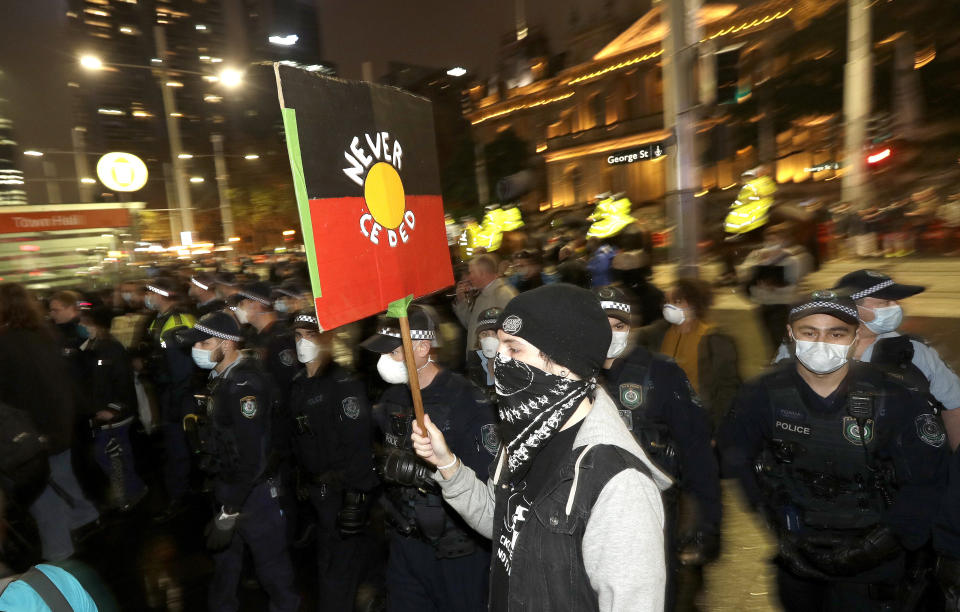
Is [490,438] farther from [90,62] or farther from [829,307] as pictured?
[90,62]

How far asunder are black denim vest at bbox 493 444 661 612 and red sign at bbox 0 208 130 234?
1766 cm

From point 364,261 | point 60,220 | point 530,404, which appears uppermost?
point 60,220

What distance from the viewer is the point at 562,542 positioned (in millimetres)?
1788

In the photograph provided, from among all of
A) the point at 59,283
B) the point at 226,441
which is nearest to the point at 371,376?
the point at 226,441

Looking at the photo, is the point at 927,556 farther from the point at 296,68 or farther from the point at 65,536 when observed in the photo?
the point at 65,536

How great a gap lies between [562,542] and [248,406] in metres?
2.70

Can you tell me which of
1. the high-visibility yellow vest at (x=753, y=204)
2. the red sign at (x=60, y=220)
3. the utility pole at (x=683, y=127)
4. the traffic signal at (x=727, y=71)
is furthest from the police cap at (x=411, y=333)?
the red sign at (x=60, y=220)

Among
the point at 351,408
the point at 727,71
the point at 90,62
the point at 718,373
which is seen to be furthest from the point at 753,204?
the point at 90,62

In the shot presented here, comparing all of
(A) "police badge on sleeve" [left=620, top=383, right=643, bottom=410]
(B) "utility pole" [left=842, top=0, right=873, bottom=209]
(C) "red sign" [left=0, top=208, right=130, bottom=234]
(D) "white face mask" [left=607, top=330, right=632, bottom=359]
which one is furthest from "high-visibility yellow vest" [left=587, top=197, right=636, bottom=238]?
(C) "red sign" [left=0, top=208, right=130, bottom=234]

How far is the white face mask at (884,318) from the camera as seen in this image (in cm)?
374

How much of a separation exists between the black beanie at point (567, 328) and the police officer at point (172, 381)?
461cm

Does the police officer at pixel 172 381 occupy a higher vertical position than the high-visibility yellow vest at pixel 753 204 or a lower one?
lower

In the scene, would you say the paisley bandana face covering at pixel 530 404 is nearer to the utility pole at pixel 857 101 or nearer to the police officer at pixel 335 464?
the police officer at pixel 335 464

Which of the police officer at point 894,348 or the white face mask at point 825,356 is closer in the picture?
the white face mask at point 825,356
